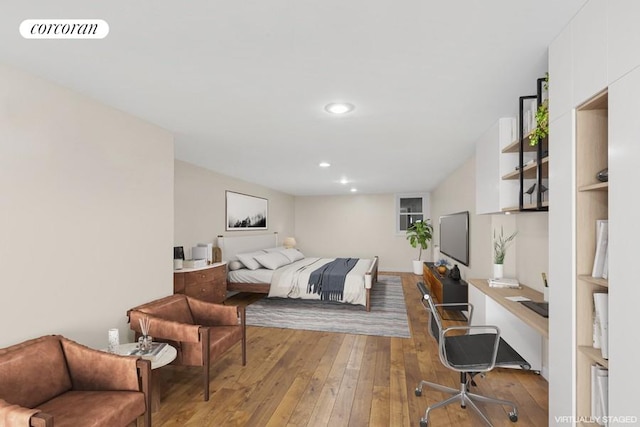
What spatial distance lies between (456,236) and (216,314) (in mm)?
4027

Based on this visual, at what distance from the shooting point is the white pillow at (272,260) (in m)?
5.90

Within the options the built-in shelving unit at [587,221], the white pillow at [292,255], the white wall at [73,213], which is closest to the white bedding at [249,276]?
the white pillow at [292,255]

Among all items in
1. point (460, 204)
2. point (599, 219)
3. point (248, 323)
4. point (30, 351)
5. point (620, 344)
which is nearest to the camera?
point (620, 344)

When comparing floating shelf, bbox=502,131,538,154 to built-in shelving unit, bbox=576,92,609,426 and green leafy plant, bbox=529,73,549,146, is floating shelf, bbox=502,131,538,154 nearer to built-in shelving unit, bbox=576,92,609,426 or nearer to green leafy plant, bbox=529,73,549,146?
green leafy plant, bbox=529,73,549,146

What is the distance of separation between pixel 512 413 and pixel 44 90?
3875mm

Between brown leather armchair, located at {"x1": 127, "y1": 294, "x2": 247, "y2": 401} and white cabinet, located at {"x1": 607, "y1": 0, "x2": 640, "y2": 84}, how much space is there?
9.26 feet

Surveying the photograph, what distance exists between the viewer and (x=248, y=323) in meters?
4.46

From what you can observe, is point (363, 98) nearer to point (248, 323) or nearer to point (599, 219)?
point (599, 219)

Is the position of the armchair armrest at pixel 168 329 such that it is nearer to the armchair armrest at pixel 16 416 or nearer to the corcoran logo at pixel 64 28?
the armchair armrest at pixel 16 416

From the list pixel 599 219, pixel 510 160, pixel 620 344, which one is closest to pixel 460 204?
pixel 510 160

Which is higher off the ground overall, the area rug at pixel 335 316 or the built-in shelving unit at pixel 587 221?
the built-in shelving unit at pixel 587 221

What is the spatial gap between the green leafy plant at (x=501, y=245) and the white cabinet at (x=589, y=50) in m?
2.25

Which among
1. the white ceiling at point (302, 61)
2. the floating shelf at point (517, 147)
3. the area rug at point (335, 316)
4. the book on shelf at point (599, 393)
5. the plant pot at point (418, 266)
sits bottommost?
the area rug at point (335, 316)

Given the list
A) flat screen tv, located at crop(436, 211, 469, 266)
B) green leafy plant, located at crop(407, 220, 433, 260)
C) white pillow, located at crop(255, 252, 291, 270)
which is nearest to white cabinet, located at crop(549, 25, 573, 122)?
flat screen tv, located at crop(436, 211, 469, 266)
